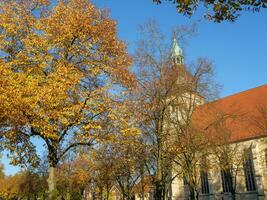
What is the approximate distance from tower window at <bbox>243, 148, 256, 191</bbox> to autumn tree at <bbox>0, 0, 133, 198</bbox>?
89.4 ft

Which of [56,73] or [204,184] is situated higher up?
[56,73]

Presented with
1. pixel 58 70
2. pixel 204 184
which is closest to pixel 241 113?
pixel 204 184

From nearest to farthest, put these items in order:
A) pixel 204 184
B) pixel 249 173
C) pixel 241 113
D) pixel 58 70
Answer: pixel 58 70, pixel 249 173, pixel 241 113, pixel 204 184

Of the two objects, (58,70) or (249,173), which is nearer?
(58,70)

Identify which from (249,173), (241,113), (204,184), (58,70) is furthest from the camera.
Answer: (204,184)

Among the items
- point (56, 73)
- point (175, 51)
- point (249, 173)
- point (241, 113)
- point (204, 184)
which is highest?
point (241, 113)

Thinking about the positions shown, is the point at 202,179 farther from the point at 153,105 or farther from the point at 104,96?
the point at 104,96

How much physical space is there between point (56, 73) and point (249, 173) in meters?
32.2

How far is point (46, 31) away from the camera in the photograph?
55.6 feet

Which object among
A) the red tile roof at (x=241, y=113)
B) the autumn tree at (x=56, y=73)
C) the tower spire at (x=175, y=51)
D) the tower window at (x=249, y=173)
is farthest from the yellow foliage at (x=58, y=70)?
the tower window at (x=249, y=173)

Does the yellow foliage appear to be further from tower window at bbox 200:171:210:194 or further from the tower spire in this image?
tower window at bbox 200:171:210:194

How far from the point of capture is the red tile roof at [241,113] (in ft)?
91.6

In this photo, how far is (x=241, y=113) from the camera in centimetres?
4159

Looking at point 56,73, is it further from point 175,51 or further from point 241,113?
point 241,113
